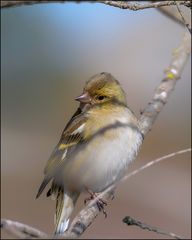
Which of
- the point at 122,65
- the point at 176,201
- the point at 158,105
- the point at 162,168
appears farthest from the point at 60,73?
the point at 158,105

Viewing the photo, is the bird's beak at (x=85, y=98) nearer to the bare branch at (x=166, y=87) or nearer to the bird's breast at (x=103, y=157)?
the bird's breast at (x=103, y=157)

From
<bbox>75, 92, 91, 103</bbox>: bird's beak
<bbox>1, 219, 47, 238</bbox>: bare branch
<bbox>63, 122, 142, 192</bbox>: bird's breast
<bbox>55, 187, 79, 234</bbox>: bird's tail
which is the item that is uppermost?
<bbox>75, 92, 91, 103</bbox>: bird's beak

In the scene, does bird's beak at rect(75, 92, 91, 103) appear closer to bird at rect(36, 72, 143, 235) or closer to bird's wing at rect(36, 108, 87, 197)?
bird at rect(36, 72, 143, 235)

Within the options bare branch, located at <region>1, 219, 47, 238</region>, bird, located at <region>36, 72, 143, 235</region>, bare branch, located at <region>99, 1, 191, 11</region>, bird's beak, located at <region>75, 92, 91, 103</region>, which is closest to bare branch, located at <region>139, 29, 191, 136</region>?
bird, located at <region>36, 72, 143, 235</region>

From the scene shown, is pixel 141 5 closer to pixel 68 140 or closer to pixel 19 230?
pixel 19 230

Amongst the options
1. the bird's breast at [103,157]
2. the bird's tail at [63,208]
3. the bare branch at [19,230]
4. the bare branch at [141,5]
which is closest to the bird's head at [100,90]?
the bird's breast at [103,157]

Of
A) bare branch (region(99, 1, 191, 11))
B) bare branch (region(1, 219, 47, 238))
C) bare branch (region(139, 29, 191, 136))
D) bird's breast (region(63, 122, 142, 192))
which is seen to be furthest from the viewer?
bare branch (region(139, 29, 191, 136))

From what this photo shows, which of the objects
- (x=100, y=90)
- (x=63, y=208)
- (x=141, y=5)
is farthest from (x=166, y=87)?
(x=141, y=5)

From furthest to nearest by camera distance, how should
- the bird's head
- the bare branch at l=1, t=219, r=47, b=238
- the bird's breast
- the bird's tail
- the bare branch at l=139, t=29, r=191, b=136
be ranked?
the bare branch at l=139, t=29, r=191, b=136
the bird's head
the bird's tail
the bird's breast
the bare branch at l=1, t=219, r=47, b=238
